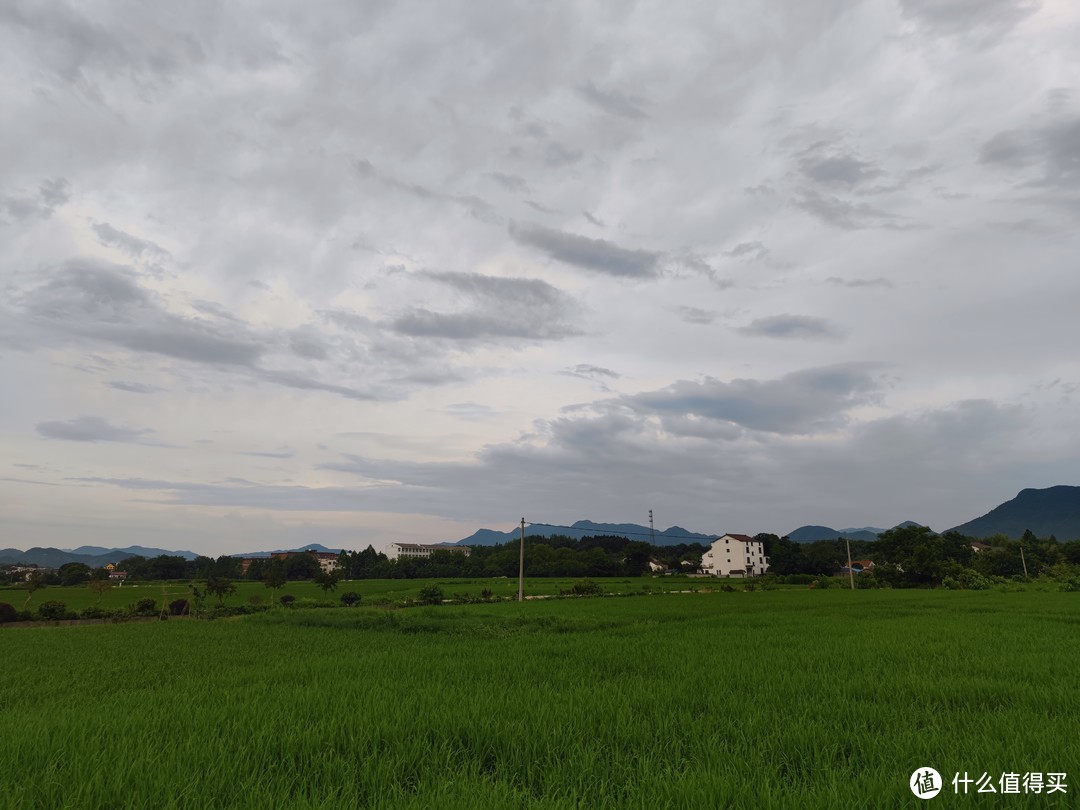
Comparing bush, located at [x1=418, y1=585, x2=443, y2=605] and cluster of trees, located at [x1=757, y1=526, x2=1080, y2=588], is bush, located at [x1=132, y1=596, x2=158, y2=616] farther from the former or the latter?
cluster of trees, located at [x1=757, y1=526, x2=1080, y2=588]

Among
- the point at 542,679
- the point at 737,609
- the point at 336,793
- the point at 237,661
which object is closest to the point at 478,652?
the point at 542,679

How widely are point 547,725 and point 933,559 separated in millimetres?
68014

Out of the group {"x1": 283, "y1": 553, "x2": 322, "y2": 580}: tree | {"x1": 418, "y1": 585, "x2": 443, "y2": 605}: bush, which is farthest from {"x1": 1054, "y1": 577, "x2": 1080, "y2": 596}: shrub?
{"x1": 283, "y1": 553, "x2": 322, "y2": 580}: tree

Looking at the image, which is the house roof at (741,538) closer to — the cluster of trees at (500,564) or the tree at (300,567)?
the cluster of trees at (500,564)

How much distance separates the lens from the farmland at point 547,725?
4449 mm

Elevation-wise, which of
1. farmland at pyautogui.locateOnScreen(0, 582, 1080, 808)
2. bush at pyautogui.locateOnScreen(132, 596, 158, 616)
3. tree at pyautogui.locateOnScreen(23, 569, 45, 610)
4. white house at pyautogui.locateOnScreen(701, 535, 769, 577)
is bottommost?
white house at pyautogui.locateOnScreen(701, 535, 769, 577)

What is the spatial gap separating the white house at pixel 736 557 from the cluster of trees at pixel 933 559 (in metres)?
12.2

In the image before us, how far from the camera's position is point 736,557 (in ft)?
368

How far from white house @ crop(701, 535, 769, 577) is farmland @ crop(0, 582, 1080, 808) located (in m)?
103

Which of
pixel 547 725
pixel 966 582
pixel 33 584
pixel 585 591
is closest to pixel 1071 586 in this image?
pixel 966 582

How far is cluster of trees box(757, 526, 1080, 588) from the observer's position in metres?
59.3

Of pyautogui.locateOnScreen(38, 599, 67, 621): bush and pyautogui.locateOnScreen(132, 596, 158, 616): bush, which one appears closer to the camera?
pyautogui.locateOnScreen(38, 599, 67, 621): bush

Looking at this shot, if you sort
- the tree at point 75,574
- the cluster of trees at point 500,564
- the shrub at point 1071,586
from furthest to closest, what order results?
the cluster of trees at point 500,564
the tree at point 75,574
the shrub at point 1071,586

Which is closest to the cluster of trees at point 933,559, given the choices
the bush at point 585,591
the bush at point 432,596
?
the bush at point 585,591
